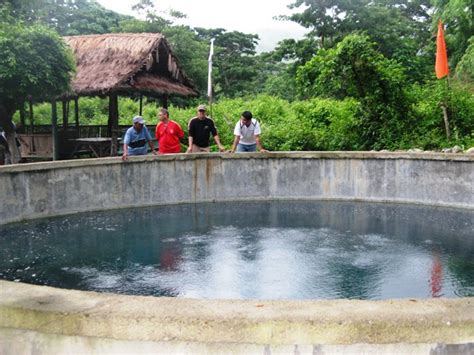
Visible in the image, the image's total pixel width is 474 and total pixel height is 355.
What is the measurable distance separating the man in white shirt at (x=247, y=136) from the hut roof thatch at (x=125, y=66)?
5.58 m

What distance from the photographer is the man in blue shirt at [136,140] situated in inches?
446

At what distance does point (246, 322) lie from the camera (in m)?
2.59

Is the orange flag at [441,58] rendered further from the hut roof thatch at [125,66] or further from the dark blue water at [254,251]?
the hut roof thatch at [125,66]

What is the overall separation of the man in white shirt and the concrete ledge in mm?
9031

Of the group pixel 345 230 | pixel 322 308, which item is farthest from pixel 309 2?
pixel 322 308

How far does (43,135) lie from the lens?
17297 mm

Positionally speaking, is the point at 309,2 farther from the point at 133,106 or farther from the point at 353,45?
the point at 353,45

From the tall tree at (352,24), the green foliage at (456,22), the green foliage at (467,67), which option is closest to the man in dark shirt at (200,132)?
the green foliage at (467,67)

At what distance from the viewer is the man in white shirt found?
1191 cm

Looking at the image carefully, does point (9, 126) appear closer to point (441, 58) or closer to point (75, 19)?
point (441, 58)

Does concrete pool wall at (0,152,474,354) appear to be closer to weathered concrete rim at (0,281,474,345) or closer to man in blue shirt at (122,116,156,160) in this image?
weathered concrete rim at (0,281,474,345)

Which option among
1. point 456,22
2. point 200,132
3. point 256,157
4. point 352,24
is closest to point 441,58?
point 256,157

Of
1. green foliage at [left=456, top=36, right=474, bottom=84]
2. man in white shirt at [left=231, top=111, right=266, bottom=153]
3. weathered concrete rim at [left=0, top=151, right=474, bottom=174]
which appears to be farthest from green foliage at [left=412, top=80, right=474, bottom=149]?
man in white shirt at [left=231, top=111, right=266, bottom=153]

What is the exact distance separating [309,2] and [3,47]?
1898cm
